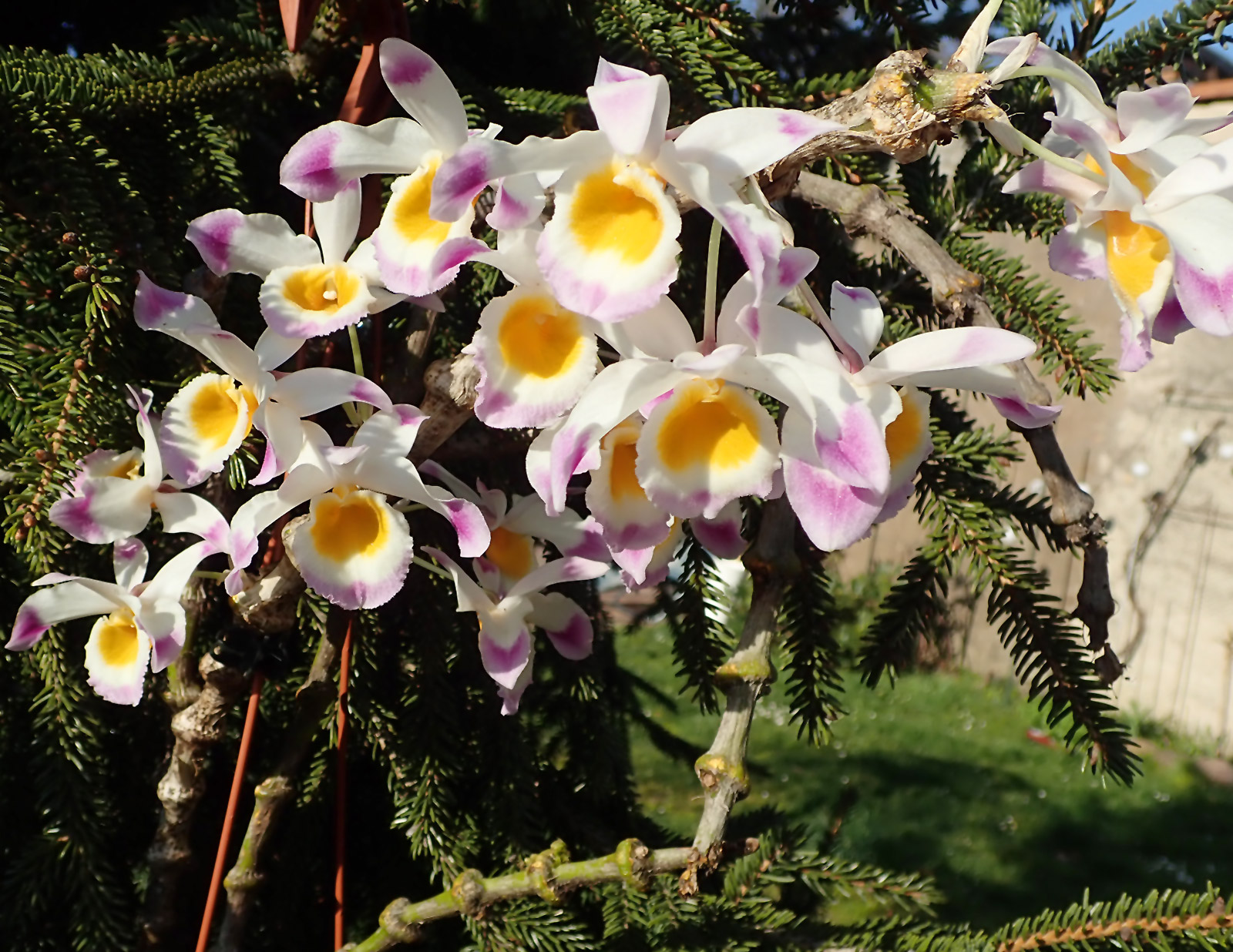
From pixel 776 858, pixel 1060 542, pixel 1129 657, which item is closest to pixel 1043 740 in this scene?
pixel 1129 657

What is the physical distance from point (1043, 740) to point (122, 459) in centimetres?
433

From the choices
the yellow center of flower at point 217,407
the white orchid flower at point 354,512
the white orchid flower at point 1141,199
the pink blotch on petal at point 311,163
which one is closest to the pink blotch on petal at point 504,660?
the white orchid flower at point 354,512

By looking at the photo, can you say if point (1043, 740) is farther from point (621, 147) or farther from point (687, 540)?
point (621, 147)

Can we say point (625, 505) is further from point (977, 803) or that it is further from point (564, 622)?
point (977, 803)

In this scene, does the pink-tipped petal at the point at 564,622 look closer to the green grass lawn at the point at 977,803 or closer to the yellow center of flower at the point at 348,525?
the yellow center of flower at the point at 348,525

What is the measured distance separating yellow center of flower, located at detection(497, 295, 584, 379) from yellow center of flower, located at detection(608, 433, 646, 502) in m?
0.06

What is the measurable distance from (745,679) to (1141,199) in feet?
1.10

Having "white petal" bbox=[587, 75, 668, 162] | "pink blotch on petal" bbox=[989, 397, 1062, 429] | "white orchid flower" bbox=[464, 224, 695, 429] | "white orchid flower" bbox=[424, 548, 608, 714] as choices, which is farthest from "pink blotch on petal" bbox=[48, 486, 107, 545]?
"pink blotch on petal" bbox=[989, 397, 1062, 429]

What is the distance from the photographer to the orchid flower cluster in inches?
17.1

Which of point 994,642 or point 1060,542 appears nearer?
point 1060,542

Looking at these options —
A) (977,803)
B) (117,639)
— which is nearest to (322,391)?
(117,639)

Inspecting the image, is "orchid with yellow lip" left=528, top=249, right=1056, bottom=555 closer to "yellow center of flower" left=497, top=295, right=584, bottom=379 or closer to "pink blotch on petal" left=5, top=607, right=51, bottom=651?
"yellow center of flower" left=497, top=295, right=584, bottom=379

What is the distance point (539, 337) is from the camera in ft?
1.60

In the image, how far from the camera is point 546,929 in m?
0.93
